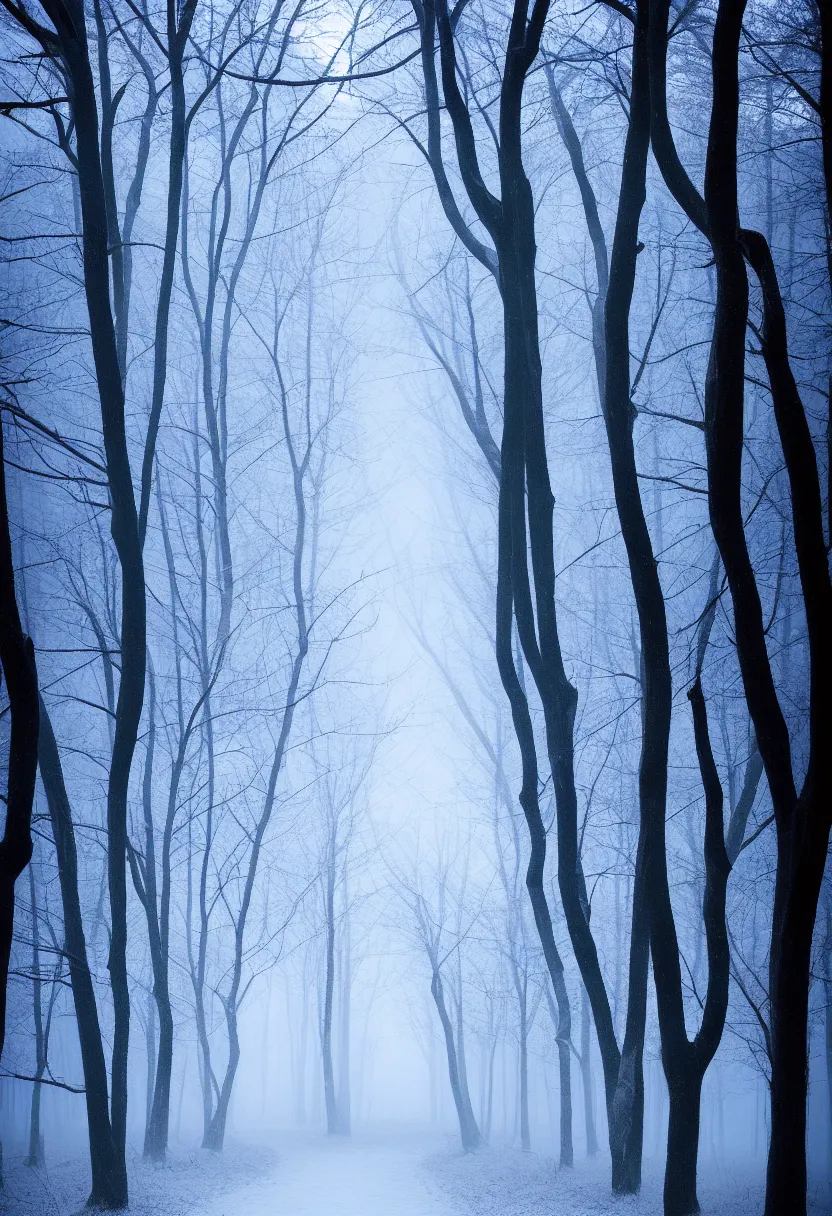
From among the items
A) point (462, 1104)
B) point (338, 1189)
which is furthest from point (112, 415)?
point (462, 1104)

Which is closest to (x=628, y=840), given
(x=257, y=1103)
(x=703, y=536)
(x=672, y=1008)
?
(x=703, y=536)

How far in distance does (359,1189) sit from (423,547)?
18.9 feet

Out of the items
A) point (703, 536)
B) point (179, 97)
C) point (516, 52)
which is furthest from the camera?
point (703, 536)

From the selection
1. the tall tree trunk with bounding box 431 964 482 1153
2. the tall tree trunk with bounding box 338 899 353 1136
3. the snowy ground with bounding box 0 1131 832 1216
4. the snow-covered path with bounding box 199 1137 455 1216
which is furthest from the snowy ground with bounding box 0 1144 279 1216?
the tall tree trunk with bounding box 338 899 353 1136

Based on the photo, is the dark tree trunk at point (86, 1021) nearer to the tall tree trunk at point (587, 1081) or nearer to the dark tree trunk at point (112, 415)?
the dark tree trunk at point (112, 415)

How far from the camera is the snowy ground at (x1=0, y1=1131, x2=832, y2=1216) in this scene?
3.46 m

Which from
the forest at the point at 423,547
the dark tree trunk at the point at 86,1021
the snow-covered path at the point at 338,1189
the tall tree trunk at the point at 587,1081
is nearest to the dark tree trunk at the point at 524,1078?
the forest at the point at 423,547

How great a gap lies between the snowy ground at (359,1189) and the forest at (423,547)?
2.5 inches

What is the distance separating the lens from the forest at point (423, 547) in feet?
9.36

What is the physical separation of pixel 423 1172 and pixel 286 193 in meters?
7.30

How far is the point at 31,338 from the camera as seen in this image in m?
6.20

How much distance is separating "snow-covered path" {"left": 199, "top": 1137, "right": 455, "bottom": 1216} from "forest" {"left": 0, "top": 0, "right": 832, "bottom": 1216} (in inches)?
2.8

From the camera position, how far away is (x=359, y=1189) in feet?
15.4

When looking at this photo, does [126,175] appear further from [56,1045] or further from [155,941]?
[56,1045]
